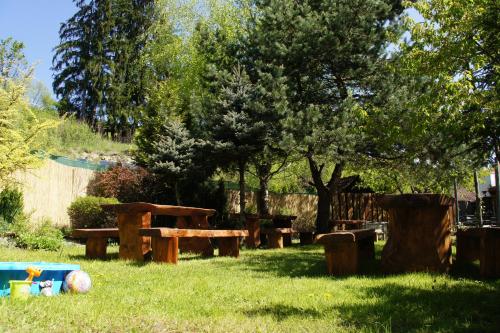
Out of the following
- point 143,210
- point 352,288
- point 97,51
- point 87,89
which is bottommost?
point 352,288

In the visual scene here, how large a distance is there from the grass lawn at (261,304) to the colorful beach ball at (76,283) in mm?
92

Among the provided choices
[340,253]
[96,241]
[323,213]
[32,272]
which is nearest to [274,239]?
[323,213]

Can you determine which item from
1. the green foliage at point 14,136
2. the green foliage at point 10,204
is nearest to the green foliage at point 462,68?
the green foliage at point 14,136

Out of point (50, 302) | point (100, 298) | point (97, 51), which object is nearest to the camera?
point (50, 302)

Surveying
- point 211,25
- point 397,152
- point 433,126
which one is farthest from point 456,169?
point 211,25

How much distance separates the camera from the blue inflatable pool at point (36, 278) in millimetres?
4621

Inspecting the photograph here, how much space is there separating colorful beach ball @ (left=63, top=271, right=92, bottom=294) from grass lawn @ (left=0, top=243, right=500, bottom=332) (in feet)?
0.30

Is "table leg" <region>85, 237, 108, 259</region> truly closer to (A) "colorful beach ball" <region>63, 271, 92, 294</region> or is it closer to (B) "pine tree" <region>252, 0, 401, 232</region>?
(A) "colorful beach ball" <region>63, 271, 92, 294</region>

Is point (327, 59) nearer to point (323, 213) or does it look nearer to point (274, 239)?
point (323, 213)

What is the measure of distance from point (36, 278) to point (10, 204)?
870 centimetres

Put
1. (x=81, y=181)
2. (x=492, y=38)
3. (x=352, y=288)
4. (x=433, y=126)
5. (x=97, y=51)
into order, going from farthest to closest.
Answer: (x=97, y=51)
(x=81, y=181)
(x=433, y=126)
(x=492, y=38)
(x=352, y=288)

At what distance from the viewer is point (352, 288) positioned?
18.6ft

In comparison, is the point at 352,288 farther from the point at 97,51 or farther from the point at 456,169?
the point at 97,51

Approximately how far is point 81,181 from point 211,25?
15857 mm
